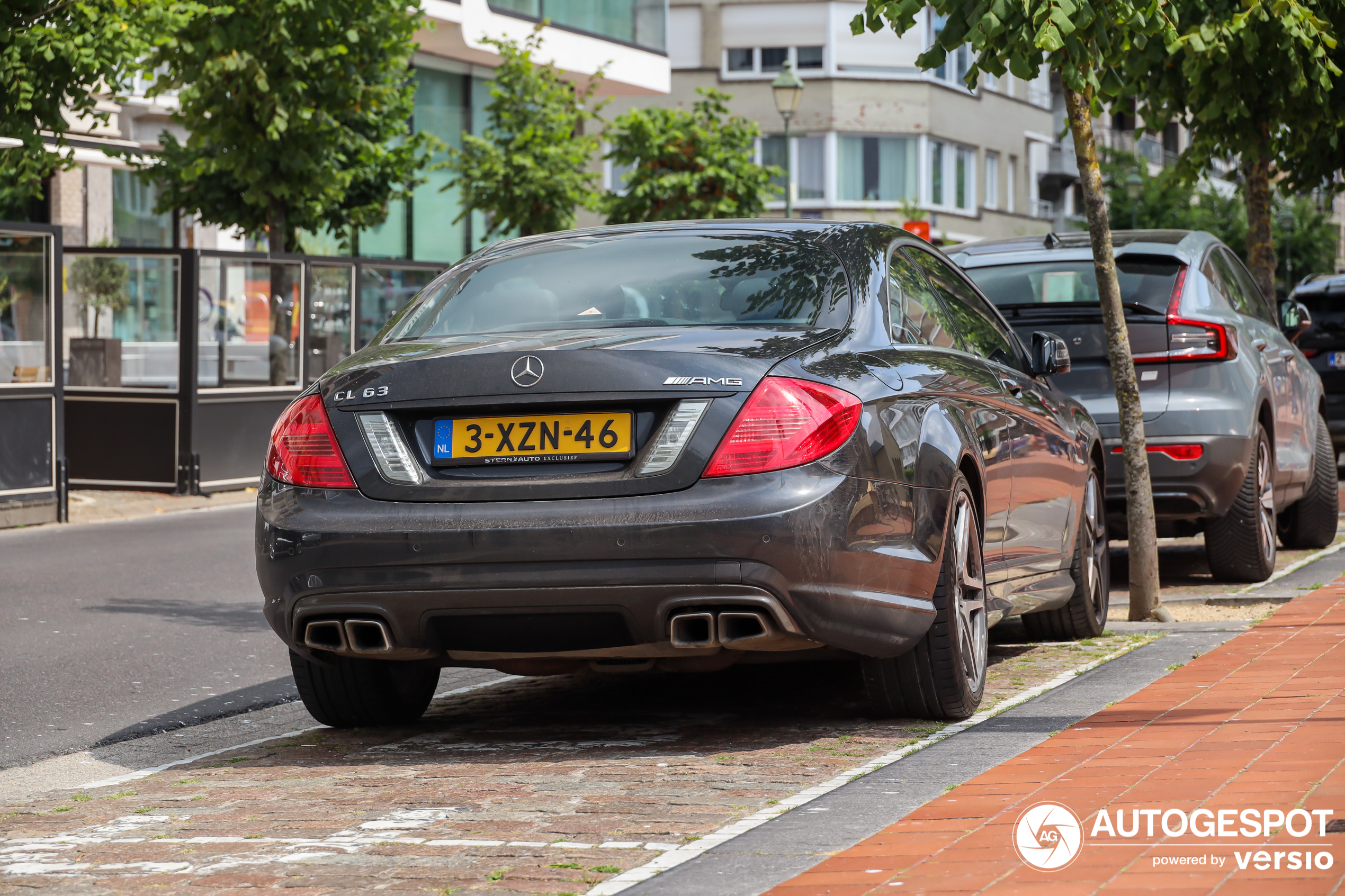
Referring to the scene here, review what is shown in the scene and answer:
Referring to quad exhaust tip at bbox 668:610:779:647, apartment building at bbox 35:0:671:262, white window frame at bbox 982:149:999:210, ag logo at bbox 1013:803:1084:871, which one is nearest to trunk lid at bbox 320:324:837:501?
quad exhaust tip at bbox 668:610:779:647

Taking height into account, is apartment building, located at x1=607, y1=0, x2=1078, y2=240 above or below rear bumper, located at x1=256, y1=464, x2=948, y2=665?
above

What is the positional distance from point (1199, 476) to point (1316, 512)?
8.35 ft

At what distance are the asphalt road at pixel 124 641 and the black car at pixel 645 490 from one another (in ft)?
3.62

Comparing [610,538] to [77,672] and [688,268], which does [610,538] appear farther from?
[77,672]

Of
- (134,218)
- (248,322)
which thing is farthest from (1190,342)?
(134,218)

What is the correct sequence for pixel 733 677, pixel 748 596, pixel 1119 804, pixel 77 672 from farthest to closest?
pixel 77 672
pixel 733 677
pixel 748 596
pixel 1119 804

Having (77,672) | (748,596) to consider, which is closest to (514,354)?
(748,596)

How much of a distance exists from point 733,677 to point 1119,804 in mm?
2744

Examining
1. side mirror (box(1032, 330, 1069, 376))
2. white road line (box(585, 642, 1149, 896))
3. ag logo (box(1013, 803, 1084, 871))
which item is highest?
side mirror (box(1032, 330, 1069, 376))

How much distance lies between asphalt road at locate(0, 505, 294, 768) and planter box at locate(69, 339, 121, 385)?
3710 millimetres

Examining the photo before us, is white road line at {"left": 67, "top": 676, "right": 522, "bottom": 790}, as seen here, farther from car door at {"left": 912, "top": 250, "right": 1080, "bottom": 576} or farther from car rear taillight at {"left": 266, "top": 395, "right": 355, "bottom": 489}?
car door at {"left": 912, "top": 250, "right": 1080, "bottom": 576}

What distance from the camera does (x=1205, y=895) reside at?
342 cm

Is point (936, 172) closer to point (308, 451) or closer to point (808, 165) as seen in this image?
point (808, 165)

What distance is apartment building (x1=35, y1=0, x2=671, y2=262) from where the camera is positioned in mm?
27469
